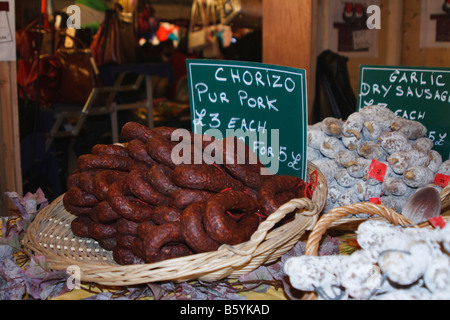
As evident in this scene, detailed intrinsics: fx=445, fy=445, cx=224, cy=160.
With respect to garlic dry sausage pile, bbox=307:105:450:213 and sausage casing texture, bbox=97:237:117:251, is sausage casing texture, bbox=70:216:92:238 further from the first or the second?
garlic dry sausage pile, bbox=307:105:450:213

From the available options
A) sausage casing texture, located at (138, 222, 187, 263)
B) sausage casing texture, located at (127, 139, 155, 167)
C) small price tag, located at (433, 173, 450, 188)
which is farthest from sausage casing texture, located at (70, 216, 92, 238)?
small price tag, located at (433, 173, 450, 188)

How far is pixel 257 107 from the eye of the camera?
192 cm

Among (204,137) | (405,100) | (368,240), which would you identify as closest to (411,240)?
(368,240)

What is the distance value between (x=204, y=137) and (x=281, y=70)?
468mm

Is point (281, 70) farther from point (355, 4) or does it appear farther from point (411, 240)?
point (355, 4)

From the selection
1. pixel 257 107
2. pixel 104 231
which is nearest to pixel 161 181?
pixel 104 231

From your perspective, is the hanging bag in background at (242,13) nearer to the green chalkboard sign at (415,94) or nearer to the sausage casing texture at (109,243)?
the green chalkboard sign at (415,94)

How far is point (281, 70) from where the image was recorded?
183 centimetres

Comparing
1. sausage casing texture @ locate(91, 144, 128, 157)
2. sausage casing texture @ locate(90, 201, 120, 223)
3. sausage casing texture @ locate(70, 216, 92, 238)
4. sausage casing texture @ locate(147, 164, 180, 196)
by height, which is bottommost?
sausage casing texture @ locate(70, 216, 92, 238)

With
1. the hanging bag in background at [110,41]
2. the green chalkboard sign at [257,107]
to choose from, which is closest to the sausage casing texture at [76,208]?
the green chalkboard sign at [257,107]

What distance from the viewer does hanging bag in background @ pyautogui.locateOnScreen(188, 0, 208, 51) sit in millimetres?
6289

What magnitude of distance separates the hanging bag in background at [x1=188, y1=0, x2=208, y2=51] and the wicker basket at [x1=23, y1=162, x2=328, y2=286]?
16.3 ft

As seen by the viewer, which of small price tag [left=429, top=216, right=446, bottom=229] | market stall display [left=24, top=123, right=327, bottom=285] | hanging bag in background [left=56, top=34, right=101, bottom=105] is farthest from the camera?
hanging bag in background [left=56, top=34, right=101, bottom=105]

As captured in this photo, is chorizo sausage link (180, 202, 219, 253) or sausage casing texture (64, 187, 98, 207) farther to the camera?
sausage casing texture (64, 187, 98, 207)
